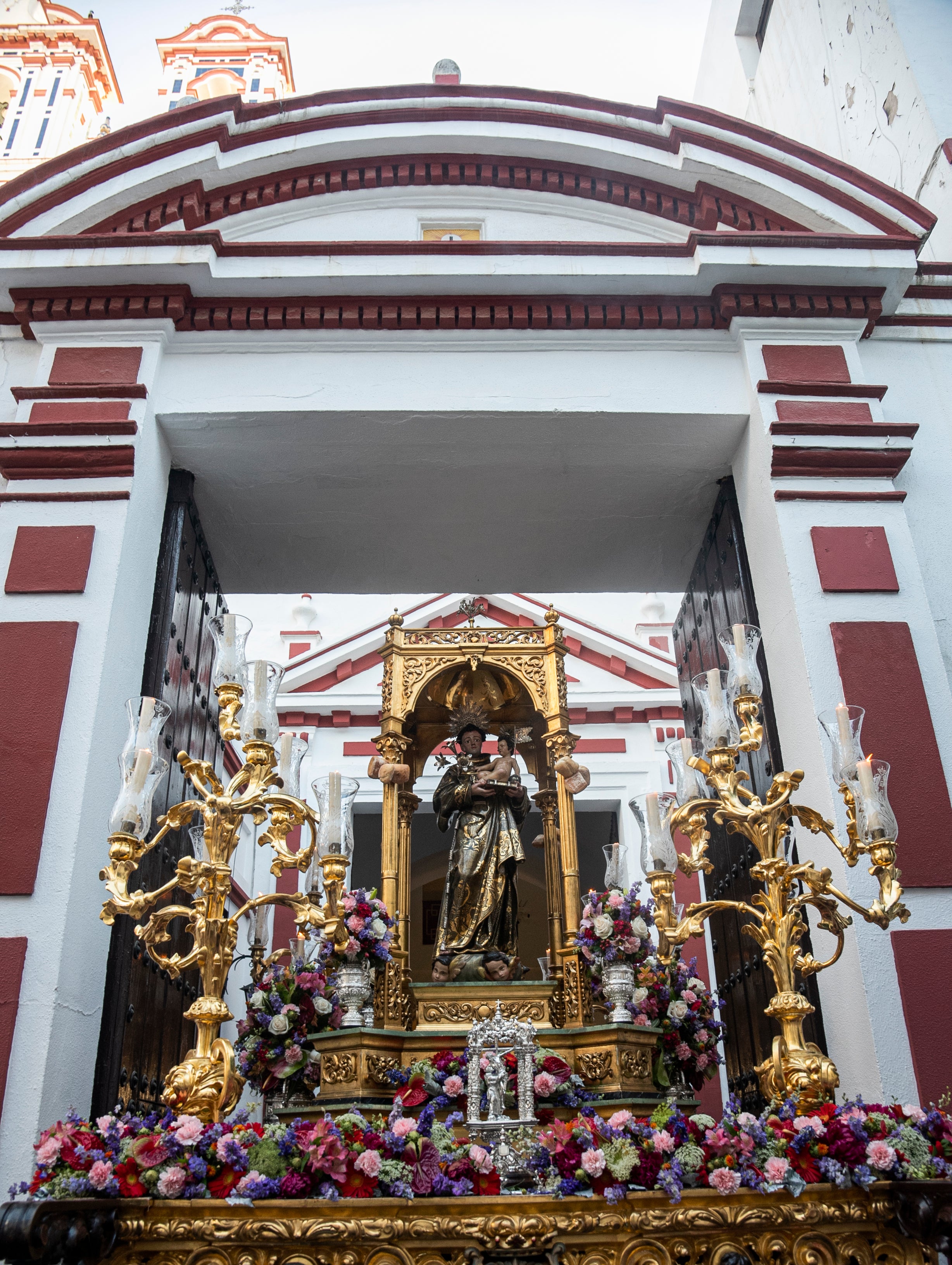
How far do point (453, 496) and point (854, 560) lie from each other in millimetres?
2543

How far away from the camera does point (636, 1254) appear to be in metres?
3.37

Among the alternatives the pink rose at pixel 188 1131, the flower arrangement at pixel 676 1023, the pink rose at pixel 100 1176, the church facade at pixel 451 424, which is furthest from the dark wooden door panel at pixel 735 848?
the pink rose at pixel 100 1176

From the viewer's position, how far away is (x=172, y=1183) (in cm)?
336

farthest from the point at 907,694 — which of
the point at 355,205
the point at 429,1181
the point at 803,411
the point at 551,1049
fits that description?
the point at 355,205

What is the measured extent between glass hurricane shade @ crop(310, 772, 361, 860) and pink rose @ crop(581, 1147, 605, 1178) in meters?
1.46

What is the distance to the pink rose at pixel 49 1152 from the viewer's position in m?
3.39

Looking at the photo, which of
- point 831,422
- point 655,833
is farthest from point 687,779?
point 831,422

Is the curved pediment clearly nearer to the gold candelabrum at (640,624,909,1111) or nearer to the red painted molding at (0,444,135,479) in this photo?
the red painted molding at (0,444,135,479)

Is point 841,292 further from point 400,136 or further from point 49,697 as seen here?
point 49,697

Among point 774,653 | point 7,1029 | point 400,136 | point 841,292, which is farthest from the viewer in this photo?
point 400,136

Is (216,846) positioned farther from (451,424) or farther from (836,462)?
(836,462)

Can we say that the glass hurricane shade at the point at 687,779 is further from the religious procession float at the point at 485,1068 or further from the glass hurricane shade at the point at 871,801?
the glass hurricane shade at the point at 871,801

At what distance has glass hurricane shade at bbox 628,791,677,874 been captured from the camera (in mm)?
4281

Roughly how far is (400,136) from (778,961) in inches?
220
